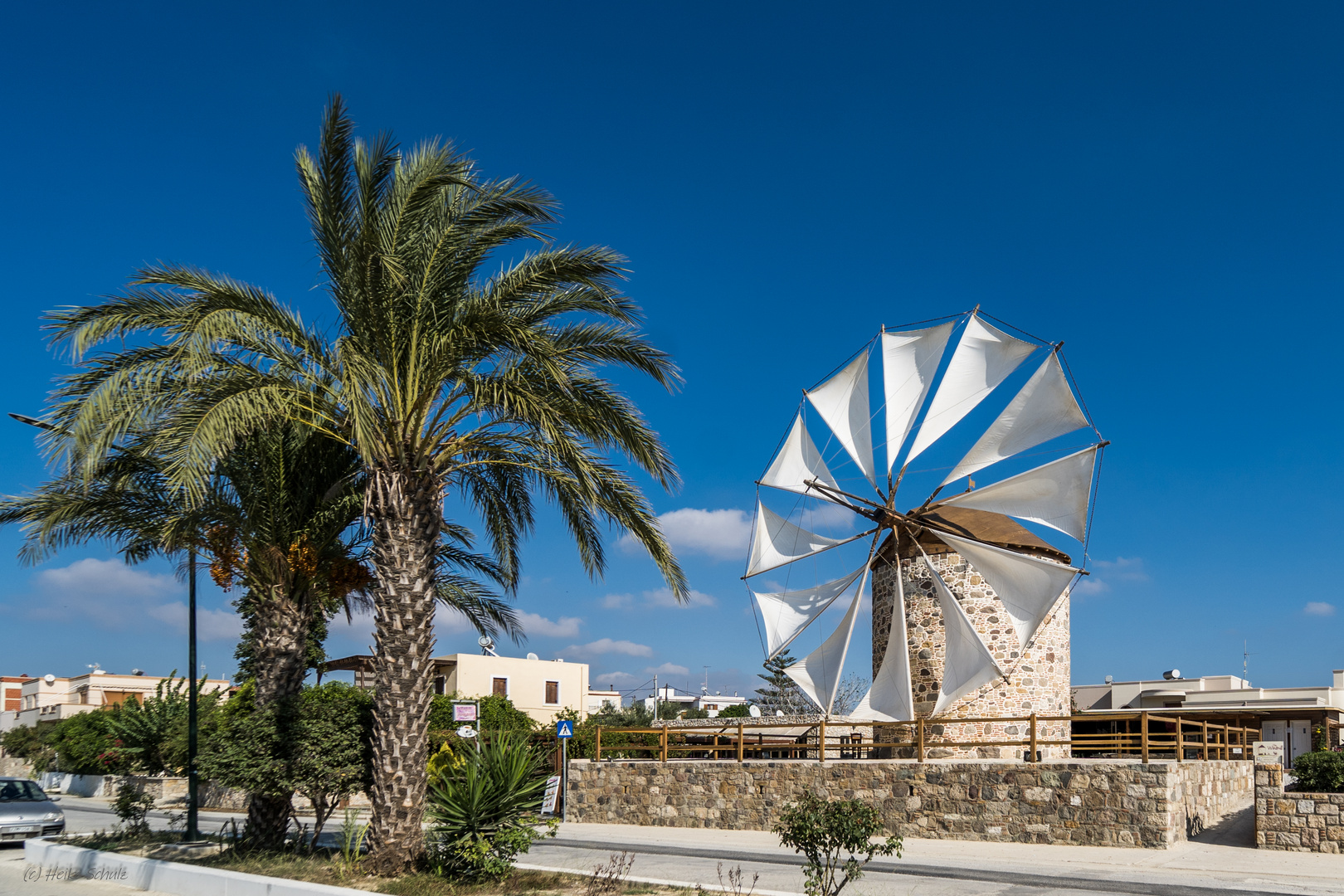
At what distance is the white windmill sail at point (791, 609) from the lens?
76.9 feet

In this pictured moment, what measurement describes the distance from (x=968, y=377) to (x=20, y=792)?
775 inches

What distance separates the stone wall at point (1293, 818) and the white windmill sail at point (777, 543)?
1018 cm

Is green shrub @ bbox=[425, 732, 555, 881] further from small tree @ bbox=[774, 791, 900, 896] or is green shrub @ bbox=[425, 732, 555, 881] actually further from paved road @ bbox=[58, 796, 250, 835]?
paved road @ bbox=[58, 796, 250, 835]

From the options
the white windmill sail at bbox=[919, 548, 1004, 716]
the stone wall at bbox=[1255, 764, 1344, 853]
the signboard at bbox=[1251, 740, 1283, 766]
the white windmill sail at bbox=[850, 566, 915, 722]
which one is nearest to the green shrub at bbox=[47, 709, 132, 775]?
the white windmill sail at bbox=[850, 566, 915, 722]

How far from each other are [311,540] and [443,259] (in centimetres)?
471

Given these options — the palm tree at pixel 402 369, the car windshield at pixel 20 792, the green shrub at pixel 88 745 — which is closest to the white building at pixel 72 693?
the green shrub at pixel 88 745

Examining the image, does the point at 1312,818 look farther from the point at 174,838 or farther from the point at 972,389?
the point at 174,838

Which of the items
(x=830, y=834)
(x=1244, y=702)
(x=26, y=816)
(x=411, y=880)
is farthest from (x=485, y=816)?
(x=1244, y=702)

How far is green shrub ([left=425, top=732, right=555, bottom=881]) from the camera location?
34.5ft

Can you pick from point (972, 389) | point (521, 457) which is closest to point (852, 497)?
point (972, 389)

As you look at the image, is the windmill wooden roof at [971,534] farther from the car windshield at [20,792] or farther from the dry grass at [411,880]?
the car windshield at [20,792]

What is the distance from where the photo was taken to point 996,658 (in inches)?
853

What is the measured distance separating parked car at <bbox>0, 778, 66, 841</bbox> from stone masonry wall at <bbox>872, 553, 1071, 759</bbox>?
1559cm

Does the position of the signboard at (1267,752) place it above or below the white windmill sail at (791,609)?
below
